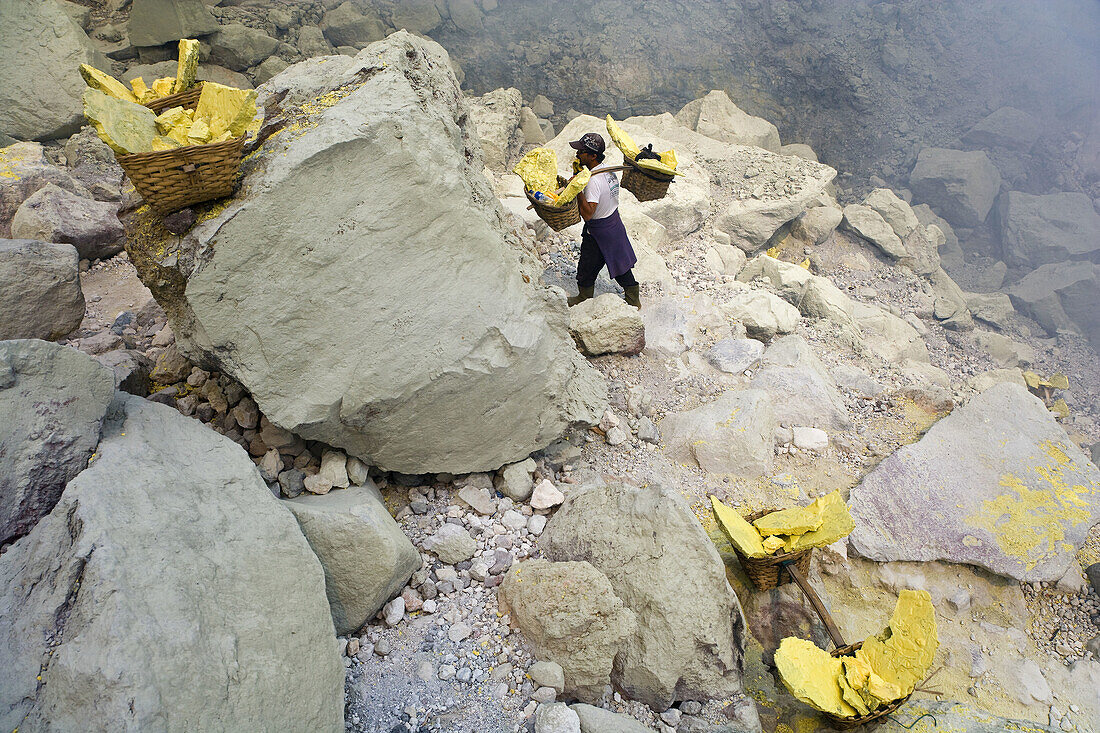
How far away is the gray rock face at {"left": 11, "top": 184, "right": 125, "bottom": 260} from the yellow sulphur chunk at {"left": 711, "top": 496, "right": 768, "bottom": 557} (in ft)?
12.6

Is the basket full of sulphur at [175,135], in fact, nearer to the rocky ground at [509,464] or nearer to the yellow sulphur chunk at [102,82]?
the yellow sulphur chunk at [102,82]

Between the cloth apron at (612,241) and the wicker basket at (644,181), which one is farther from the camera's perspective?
the cloth apron at (612,241)

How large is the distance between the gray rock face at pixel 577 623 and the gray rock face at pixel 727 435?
56.6 inches

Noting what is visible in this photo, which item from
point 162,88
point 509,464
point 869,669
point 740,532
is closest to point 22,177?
point 162,88

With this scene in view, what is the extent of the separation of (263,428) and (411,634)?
3.90ft

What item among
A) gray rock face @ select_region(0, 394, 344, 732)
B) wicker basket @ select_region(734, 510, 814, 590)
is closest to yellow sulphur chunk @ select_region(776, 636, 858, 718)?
wicker basket @ select_region(734, 510, 814, 590)

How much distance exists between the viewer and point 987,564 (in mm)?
3072

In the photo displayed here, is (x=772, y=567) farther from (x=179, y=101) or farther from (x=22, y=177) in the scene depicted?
(x=22, y=177)

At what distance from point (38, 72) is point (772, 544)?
21.2ft

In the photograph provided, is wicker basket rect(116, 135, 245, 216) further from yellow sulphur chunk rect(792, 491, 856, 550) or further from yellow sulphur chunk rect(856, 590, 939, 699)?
yellow sulphur chunk rect(856, 590, 939, 699)

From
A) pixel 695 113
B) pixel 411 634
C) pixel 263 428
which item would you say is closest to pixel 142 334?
pixel 263 428

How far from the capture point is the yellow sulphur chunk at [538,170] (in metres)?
3.76

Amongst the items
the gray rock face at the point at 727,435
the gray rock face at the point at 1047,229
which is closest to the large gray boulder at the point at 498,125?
the gray rock face at the point at 727,435

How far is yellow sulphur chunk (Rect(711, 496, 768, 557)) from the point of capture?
2.75m
